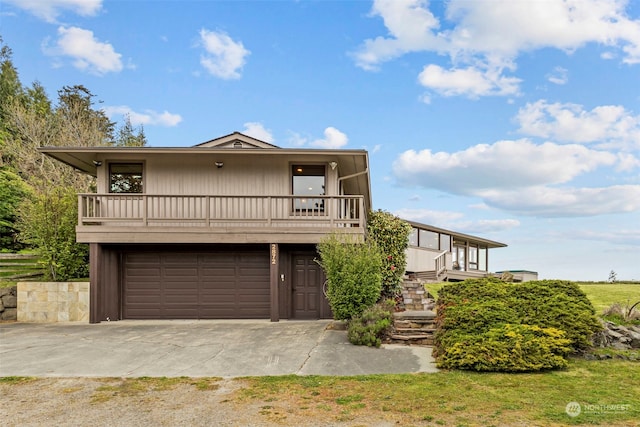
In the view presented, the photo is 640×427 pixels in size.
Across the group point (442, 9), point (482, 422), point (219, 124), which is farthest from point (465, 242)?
point (482, 422)

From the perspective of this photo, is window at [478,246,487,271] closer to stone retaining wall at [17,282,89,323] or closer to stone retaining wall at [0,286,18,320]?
stone retaining wall at [17,282,89,323]

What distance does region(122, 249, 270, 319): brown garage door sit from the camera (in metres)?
12.4

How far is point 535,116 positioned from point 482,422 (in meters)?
13.2

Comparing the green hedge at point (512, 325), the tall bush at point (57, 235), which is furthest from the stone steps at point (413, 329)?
the tall bush at point (57, 235)

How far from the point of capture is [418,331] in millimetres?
8750

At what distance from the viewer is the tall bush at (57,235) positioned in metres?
12.6

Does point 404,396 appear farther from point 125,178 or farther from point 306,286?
point 125,178

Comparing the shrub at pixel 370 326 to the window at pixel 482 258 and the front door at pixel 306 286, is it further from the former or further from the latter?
the window at pixel 482 258

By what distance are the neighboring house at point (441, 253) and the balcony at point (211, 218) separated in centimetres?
831

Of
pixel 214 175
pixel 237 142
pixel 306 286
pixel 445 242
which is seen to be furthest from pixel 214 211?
pixel 445 242

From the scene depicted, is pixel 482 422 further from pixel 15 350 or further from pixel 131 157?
pixel 131 157

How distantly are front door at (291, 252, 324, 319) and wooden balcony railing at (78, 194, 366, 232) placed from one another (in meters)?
1.20

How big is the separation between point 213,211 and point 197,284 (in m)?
2.41

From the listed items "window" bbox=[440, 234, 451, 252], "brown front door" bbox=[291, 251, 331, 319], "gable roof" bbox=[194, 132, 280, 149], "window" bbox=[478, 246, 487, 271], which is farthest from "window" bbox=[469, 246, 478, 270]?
"gable roof" bbox=[194, 132, 280, 149]
